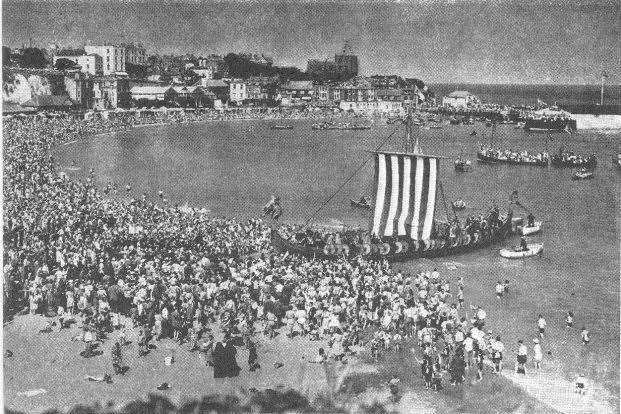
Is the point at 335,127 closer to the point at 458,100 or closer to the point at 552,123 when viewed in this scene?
the point at 552,123

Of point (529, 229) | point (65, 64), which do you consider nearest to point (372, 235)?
point (529, 229)

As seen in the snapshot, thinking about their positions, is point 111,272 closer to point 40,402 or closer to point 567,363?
point 40,402

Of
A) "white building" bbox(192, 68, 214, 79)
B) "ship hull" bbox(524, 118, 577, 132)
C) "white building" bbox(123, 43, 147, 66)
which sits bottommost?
"ship hull" bbox(524, 118, 577, 132)

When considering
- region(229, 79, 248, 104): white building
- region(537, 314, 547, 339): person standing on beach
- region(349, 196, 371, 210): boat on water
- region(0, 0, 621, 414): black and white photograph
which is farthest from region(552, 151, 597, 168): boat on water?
region(229, 79, 248, 104): white building

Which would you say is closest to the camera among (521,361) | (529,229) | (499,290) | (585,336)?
(521,361)

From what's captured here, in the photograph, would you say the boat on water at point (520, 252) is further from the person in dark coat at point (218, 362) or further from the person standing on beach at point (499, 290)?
the person in dark coat at point (218, 362)

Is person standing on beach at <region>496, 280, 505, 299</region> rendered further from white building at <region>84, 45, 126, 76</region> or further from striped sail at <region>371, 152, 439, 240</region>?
white building at <region>84, 45, 126, 76</region>
